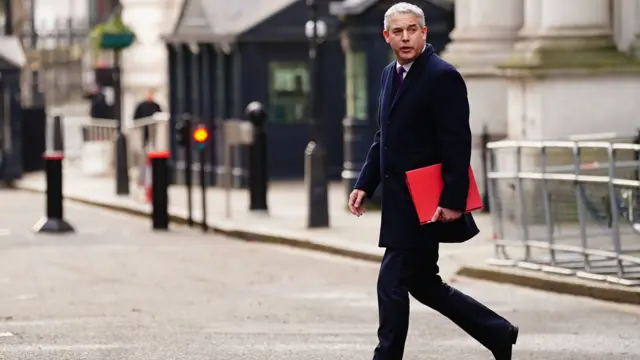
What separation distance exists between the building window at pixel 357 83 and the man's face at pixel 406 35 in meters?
17.7

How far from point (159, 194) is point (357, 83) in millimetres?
4179

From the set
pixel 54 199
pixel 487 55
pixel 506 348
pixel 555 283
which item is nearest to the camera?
pixel 506 348

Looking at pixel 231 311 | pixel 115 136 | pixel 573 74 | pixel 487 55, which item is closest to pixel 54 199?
pixel 487 55

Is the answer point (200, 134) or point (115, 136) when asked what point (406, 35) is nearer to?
point (200, 134)

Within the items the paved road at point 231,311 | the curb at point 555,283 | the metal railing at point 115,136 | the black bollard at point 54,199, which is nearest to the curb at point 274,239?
the paved road at point 231,311

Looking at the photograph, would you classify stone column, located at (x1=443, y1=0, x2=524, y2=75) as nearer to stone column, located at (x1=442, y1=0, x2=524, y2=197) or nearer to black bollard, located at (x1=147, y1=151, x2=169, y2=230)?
stone column, located at (x1=442, y1=0, x2=524, y2=197)

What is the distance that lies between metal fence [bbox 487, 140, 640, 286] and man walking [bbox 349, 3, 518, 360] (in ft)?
A: 15.9

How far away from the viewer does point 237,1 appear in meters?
33.1

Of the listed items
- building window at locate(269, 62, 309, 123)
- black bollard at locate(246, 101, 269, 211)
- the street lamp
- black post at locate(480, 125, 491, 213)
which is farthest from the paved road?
building window at locate(269, 62, 309, 123)

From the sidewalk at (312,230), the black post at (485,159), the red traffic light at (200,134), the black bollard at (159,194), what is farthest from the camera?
the red traffic light at (200,134)

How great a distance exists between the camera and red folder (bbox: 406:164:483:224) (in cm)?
920

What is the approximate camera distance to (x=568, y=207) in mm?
15477

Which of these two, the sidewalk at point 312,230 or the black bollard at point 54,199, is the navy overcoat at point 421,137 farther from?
the black bollard at point 54,199

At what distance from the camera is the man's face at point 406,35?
916 centimetres
